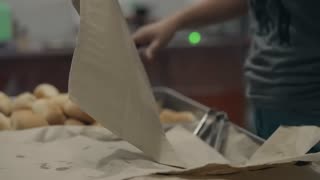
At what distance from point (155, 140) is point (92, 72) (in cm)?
12

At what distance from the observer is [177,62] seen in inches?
90.4

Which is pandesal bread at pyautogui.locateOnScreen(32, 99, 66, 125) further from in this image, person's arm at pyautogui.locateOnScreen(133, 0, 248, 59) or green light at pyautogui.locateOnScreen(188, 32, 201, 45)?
green light at pyautogui.locateOnScreen(188, 32, 201, 45)

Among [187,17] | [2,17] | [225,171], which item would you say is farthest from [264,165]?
[2,17]

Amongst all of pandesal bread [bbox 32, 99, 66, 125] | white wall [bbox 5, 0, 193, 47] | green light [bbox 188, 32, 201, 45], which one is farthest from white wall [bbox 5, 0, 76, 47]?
pandesal bread [bbox 32, 99, 66, 125]

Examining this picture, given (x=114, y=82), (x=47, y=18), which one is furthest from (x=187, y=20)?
(x=47, y=18)

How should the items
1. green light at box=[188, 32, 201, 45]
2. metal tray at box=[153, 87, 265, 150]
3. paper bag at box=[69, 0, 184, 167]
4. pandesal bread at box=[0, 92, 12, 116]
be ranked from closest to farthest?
paper bag at box=[69, 0, 184, 167] < metal tray at box=[153, 87, 265, 150] < pandesal bread at box=[0, 92, 12, 116] < green light at box=[188, 32, 201, 45]

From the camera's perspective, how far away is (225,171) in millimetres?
561

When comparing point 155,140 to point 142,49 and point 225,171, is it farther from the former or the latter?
point 142,49

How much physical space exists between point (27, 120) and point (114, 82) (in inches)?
11.1

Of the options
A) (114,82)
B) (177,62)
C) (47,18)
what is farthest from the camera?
(47,18)

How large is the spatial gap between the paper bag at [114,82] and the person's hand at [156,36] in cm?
35

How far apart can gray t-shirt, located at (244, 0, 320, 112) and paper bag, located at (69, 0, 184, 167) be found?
0.28m

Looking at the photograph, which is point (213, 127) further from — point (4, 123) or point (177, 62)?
point (177, 62)

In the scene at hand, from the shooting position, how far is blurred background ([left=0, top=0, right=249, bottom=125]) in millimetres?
2182
